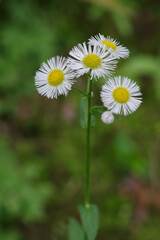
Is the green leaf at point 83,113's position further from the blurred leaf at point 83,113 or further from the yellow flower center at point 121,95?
the yellow flower center at point 121,95

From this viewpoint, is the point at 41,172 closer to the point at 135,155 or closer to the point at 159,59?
the point at 135,155

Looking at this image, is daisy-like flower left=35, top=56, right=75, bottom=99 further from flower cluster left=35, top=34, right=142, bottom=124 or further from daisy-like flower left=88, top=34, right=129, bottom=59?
daisy-like flower left=88, top=34, right=129, bottom=59

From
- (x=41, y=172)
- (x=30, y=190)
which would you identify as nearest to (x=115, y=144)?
(x=41, y=172)

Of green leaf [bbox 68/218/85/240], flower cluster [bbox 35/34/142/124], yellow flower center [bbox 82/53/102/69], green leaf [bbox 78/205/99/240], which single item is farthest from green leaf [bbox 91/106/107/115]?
green leaf [bbox 68/218/85/240]

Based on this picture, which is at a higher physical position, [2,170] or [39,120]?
[39,120]

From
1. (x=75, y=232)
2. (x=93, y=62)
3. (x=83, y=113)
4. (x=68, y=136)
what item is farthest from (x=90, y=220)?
(x=68, y=136)

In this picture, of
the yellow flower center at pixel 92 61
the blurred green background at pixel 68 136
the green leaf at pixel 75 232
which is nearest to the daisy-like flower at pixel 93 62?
the yellow flower center at pixel 92 61

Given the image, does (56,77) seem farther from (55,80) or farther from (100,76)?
(100,76)
